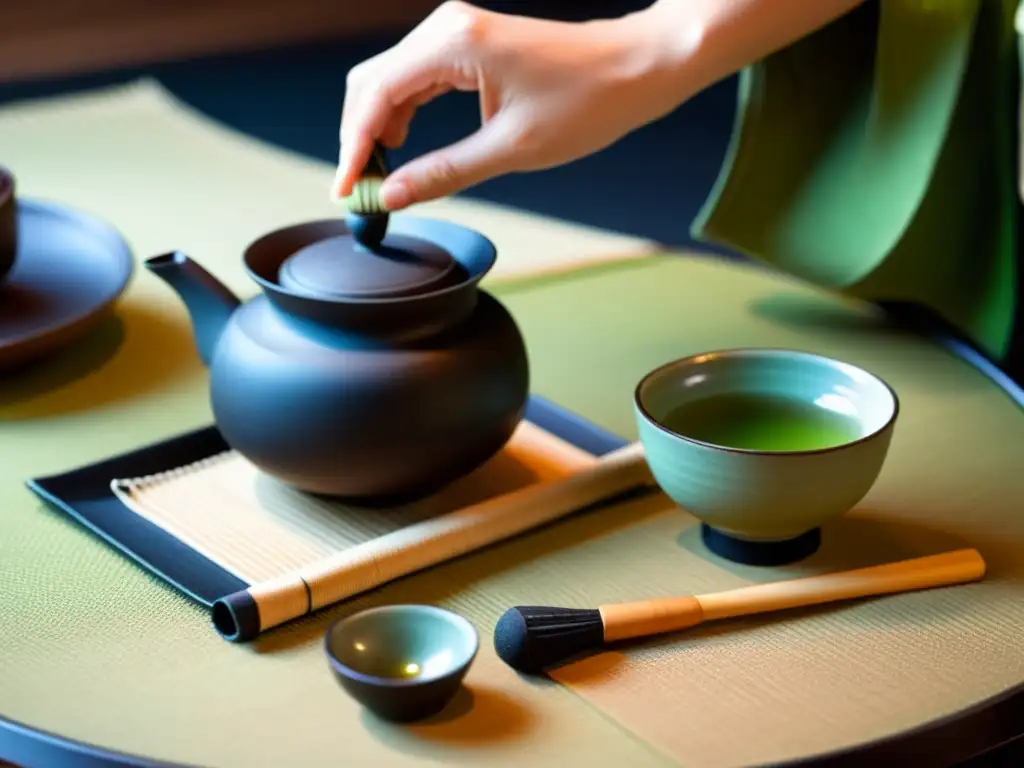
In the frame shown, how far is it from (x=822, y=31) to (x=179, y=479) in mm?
625

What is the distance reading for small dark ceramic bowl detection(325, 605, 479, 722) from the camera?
605mm

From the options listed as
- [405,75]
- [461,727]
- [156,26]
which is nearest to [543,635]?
[461,727]

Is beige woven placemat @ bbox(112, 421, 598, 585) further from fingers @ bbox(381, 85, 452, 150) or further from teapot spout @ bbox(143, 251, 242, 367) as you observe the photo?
fingers @ bbox(381, 85, 452, 150)

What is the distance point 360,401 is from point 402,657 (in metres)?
0.17

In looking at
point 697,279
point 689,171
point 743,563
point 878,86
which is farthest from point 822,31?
point 689,171

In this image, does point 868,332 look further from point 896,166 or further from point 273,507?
point 273,507

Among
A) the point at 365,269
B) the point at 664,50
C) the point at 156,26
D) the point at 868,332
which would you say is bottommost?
the point at 156,26

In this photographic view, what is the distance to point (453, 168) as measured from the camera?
837 millimetres

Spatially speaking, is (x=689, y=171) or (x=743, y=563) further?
(x=689, y=171)

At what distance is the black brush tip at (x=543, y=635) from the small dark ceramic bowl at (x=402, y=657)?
28 mm

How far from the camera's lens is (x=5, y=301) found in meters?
1.10

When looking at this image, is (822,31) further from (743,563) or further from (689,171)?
(689,171)

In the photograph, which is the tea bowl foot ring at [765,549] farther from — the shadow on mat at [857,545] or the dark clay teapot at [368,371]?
the dark clay teapot at [368,371]

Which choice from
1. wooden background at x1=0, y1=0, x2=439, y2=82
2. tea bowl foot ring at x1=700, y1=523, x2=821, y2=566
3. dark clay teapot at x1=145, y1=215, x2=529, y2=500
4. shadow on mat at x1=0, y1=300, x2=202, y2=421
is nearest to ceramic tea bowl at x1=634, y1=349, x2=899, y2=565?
tea bowl foot ring at x1=700, y1=523, x2=821, y2=566
